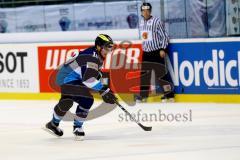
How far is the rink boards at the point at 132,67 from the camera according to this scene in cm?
1449

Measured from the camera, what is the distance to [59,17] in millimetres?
20688

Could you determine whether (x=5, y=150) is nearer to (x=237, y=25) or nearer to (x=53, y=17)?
(x=237, y=25)

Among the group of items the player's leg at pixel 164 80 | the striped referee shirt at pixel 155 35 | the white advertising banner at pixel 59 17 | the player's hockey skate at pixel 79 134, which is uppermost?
the white advertising banner at pixel 59 17

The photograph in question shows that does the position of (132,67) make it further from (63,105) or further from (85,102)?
(85,102)

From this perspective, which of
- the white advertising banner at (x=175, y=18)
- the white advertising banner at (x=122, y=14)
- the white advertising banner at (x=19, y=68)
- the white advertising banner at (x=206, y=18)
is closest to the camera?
the white advertising banner at (x=206, y=18)

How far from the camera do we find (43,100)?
54.9 ft

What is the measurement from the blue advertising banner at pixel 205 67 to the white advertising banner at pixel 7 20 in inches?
266

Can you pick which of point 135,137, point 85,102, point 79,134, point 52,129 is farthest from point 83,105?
point 135,137

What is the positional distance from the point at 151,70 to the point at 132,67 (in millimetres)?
465

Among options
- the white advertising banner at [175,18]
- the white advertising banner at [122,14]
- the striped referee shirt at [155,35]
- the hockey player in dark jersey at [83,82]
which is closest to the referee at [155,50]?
the striped referee shirt at [155,35]

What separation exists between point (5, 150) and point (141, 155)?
195cm

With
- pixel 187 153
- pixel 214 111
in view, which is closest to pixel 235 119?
pixel 214 111

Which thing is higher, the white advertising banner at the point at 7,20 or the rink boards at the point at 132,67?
the white advertising banner at the point at 7,20

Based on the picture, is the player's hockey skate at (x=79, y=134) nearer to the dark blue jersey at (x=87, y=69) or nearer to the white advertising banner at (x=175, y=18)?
the dark blue jersey at (x=87, y=69)
